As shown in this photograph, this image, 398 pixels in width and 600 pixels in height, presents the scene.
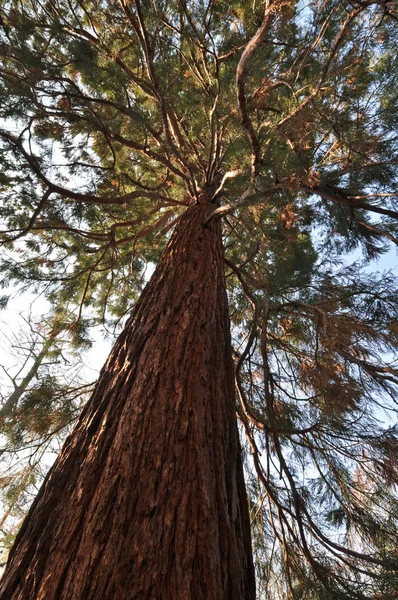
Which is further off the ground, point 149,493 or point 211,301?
point 211,301

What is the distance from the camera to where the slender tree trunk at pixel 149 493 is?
2.61ft

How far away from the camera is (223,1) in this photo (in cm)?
281

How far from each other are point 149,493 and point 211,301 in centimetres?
110

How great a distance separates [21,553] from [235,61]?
3.87 m

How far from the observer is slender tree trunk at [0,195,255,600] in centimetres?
80

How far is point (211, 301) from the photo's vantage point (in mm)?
1885

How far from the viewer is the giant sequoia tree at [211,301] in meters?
0.92

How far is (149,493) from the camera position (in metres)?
0.94

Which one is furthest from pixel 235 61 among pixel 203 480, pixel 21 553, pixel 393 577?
pixel 393 577

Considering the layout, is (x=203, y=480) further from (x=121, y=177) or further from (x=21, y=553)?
(x=121, y=177)

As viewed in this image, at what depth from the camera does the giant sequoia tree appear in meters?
0.92

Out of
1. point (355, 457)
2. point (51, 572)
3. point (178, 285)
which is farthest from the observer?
point (355, 457)

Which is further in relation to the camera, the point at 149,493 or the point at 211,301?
the point at 211,301

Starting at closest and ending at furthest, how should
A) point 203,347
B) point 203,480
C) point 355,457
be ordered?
point 203,480, point 203,347, point 355,457
